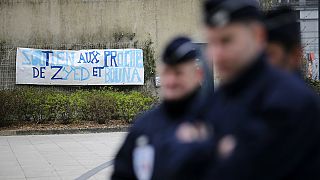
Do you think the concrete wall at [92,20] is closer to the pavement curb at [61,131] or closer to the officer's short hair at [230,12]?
the pavement curb at [61,131]

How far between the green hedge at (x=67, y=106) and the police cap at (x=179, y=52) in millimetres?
13654

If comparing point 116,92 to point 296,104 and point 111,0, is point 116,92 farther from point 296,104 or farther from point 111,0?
Answer: point 296,104

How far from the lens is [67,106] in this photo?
15750 mm

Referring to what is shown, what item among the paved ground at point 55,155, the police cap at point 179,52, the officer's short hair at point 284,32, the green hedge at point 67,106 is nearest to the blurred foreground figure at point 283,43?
the officer's short hair at point 284,32

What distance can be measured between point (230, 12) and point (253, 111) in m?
0.33

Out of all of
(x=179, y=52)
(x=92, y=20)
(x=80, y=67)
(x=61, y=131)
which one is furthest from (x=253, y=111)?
(x=92, y=20)

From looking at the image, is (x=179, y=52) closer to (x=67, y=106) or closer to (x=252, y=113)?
(x=252, y=113)

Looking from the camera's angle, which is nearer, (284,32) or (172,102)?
(284,32)

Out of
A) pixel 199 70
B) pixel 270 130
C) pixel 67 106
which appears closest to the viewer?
pixel 270 130

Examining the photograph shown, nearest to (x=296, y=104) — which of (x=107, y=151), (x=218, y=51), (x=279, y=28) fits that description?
(x=218, y=51)

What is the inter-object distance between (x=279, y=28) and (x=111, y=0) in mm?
16599

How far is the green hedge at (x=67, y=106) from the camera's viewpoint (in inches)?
606

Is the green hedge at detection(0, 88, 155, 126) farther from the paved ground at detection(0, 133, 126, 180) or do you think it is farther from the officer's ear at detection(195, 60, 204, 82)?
the officer's ear at detection(195, 60, 204, 82)

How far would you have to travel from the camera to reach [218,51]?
1643mm
